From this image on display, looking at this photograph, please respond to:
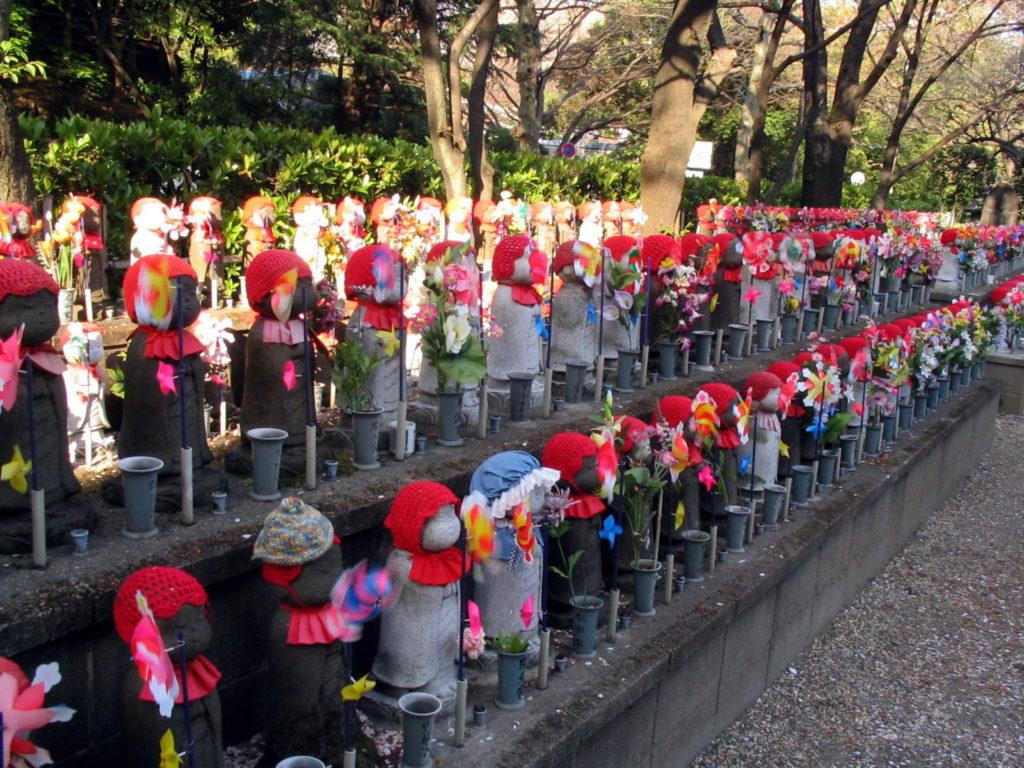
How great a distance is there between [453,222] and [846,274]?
13.7ft

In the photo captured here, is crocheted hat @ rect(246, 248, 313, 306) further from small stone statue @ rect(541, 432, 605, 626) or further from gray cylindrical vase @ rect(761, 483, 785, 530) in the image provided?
gray cylindrical vase @ rect(761, 483, 785, 530)

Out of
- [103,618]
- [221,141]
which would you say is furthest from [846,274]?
[103,618]

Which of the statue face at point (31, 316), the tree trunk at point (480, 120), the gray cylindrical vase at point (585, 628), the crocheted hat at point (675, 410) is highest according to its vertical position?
the tree trunk at point (480, 120)

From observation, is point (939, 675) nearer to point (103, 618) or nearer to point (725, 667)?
point (725, 667)

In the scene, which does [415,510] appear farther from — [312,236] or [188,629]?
[312,236]

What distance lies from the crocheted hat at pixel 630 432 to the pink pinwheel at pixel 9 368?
7.75ft

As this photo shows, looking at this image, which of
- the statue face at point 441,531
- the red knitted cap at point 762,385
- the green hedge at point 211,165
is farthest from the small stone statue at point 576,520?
the green hedge at point 211,165

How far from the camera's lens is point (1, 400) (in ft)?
8.63

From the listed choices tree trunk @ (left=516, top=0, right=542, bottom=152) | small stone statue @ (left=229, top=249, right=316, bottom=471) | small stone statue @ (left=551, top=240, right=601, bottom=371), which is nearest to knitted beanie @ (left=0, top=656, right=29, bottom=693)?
small stone statue @ (left=229, top=249, right=316, bottom=471)

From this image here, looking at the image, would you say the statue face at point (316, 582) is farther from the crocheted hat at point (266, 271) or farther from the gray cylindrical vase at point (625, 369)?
the gray cylindrical vase at point (625, 369)

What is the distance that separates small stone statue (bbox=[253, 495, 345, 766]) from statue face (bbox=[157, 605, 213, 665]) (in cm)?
33

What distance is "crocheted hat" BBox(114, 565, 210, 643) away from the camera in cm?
237

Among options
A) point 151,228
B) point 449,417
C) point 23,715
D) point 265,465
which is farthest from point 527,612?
point 151,228

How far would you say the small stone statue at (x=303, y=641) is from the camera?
2773 mm
